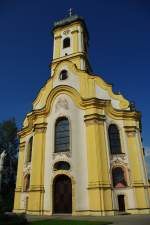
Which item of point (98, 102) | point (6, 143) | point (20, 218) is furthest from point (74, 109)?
point (6, 143)

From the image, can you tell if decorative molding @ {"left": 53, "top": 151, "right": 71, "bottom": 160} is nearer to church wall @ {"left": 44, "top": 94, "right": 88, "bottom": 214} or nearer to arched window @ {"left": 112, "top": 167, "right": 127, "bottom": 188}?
church wall @ {"left": 44, "top": 94, "right": 88, "bottom": 214}

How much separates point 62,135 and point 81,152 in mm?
3197

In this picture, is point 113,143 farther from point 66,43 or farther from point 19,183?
point 66,43

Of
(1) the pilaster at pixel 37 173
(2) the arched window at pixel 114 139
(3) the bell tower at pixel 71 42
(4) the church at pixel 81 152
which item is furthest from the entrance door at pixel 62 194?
(3) the bell tower at pixel 71 42

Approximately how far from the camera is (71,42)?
3384 cm

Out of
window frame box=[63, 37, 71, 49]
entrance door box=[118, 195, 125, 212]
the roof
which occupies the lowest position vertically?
entrance door box=[118, 195, 125, 212]

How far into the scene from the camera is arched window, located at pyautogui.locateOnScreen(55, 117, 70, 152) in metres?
24.4

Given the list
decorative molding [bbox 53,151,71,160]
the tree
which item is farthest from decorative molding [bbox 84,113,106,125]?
the tree

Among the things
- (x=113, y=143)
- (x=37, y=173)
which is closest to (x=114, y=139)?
(x=113, y=143)

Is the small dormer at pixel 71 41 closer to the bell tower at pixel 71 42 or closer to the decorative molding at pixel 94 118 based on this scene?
the bell tower at pixel 71 42

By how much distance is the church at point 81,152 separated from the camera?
21.4 metres

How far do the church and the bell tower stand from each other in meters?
3.32

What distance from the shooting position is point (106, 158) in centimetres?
2258

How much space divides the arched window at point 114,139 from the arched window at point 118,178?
1906mm
